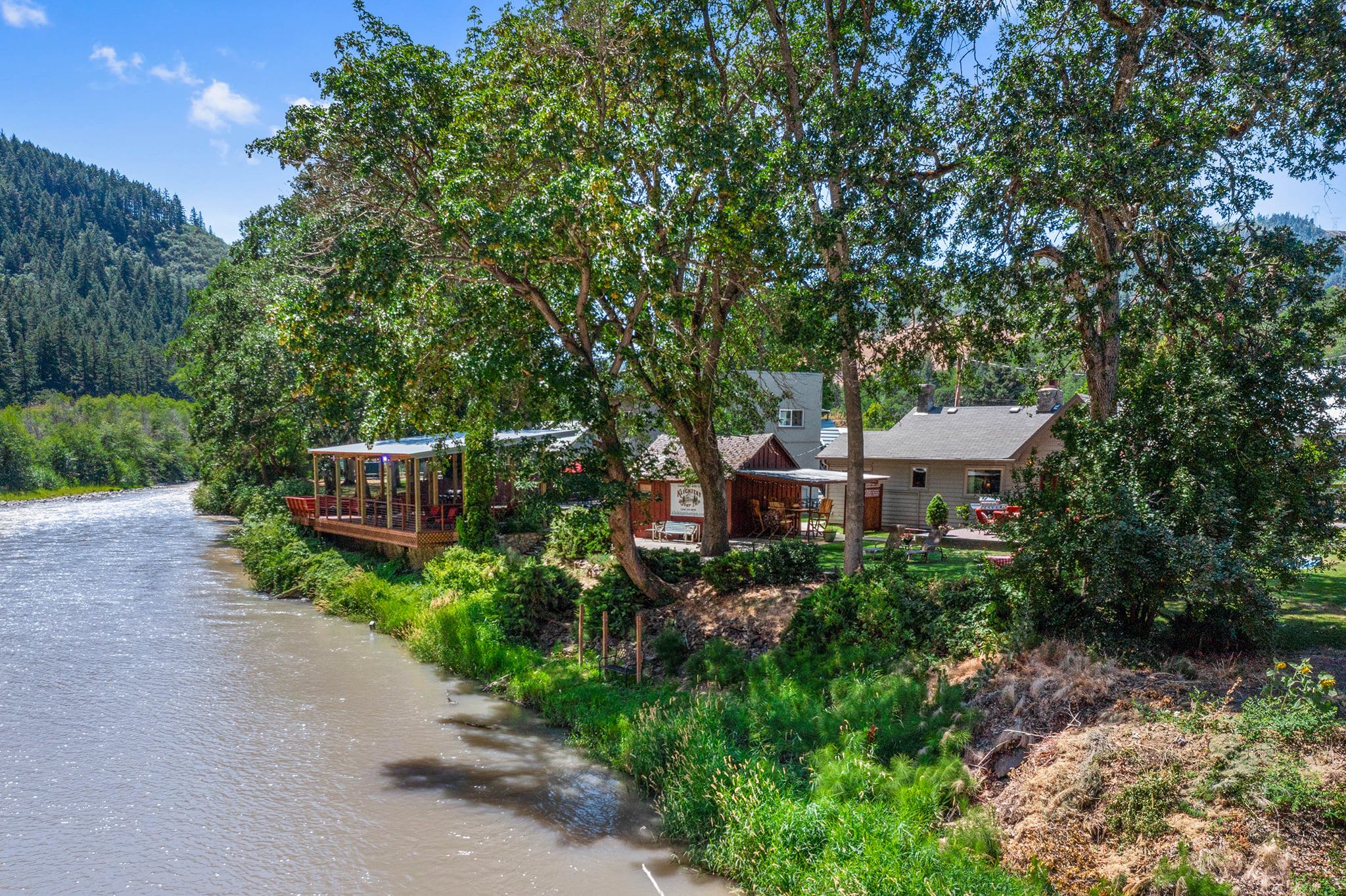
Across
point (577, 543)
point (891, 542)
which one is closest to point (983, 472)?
point (891, 542)

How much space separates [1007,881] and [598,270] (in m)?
10.1

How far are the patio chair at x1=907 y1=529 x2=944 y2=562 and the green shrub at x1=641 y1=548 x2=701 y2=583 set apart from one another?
499cm

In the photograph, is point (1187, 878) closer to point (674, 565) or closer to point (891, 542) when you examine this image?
point (674, 565)

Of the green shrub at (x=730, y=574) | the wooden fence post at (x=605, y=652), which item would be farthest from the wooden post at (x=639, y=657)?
the green shrub at (x=730, y=574)

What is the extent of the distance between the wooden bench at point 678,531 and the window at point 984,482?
30.7 feet

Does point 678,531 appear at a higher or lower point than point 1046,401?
lower

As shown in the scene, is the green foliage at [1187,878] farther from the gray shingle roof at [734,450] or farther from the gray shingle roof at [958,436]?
the gray shingle roof at [958,436]

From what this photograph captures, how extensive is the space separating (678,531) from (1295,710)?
1713cm

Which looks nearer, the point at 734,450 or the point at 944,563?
the point at 944,563

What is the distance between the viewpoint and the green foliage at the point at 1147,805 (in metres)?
7.04

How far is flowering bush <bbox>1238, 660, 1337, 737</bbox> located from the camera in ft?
23.4

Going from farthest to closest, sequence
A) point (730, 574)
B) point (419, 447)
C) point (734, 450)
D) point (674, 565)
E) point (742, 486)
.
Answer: point (734, 450) < point (742, 486) < point (419, 447) < point (674, 565) < point (730, 574)

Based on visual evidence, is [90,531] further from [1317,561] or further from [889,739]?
[1317,561]

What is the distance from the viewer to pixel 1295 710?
7.32m
